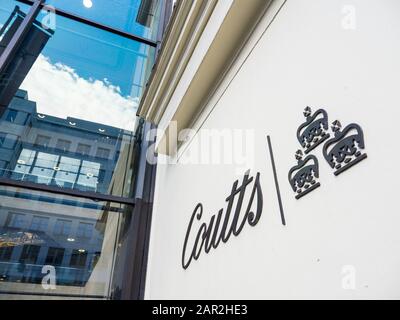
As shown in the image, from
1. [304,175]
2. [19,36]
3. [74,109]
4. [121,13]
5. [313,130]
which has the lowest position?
[304,175]

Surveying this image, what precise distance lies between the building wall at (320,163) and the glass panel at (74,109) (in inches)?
64.4

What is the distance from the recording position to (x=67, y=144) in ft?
10.1

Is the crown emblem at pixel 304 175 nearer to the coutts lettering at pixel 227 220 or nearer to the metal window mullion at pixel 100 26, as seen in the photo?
the coutts lettering at pixel 227 220

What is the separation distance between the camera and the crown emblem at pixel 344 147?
0.88 meters

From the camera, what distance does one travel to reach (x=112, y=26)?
3793 mm

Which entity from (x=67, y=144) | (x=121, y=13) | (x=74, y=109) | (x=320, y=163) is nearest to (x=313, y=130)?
(x=320, y=163)

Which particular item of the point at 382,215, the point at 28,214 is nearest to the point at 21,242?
the point at 28,214

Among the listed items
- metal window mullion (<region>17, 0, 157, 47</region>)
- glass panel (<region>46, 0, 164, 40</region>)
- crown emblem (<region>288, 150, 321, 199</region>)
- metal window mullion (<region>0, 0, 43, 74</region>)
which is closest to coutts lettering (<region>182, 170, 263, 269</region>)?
crown emblem (<region>288, 150, 321, 199</region>)

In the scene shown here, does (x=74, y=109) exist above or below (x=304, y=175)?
above

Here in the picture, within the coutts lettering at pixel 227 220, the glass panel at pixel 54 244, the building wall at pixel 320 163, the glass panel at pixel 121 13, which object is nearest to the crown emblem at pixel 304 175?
the building wall at pixel 320 163

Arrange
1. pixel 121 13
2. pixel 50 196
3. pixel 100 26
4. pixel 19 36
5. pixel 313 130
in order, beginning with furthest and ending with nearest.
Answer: pixel 121 13 < pixel 100 26 < pixel 19 36 < pixel 50 196 < pixel 313 130

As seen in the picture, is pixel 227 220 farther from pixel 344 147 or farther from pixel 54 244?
pixel 54 244

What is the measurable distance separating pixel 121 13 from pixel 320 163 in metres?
3.79

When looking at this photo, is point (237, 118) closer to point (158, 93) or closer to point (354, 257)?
point (354, 257)
